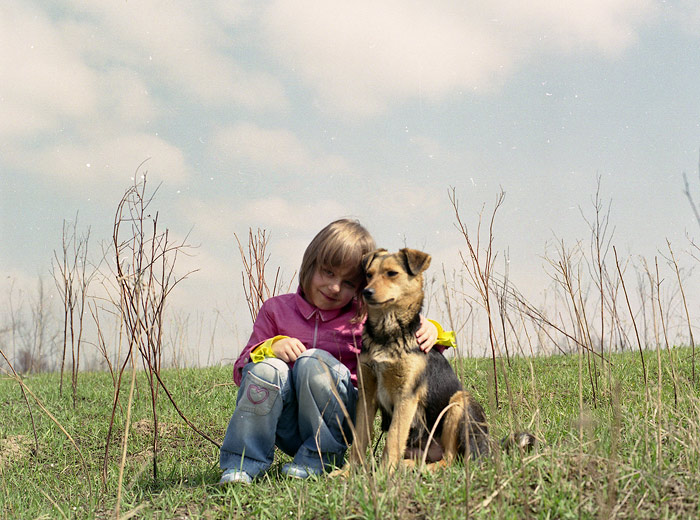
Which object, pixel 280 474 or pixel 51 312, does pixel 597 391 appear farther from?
pixel 51 312

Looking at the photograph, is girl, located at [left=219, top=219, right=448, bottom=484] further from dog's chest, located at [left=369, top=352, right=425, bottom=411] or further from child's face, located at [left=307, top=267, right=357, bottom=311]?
dog's chest, located at [left=369, top=352, right=425, bottom=411]

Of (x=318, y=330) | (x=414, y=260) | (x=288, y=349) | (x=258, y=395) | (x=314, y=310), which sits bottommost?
(x=258, y=395)

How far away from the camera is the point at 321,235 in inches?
162

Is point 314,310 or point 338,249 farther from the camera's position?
point 314,310

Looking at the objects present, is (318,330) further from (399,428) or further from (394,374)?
(399,428)

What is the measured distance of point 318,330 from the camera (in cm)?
423

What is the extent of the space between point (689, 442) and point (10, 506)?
4.47m

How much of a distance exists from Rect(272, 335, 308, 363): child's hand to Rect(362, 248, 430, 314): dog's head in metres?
0.53

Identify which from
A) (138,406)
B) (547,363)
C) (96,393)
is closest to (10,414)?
(96,393)

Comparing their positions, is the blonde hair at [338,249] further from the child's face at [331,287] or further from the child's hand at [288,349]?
the child's hand at [288,349]

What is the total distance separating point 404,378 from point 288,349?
30.6 inches

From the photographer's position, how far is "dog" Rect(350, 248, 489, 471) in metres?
3.60

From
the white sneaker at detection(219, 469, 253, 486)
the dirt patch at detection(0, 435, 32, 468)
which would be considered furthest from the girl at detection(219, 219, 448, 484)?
the dirt patch at detection(0, 435, 32, 468)

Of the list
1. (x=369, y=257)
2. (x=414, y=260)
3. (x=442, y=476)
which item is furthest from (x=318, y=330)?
(x=442, y=476)
